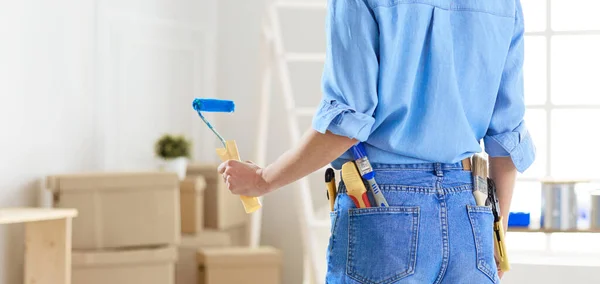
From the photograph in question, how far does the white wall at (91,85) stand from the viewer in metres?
3.26

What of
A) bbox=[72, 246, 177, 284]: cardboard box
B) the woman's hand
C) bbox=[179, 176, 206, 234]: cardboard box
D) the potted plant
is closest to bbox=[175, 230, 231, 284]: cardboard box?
bbox=[179, 176, 206, 234]: cardboard box

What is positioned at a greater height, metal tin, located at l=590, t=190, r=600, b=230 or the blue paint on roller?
the blue paint on roller

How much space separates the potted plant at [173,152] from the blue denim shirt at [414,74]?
2403 mm

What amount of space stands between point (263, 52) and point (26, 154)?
123 centimetres

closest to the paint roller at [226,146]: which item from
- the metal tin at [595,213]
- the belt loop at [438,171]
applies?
the belt loop at [438,171]

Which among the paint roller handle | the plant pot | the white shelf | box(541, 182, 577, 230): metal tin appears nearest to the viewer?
the paint roller handle

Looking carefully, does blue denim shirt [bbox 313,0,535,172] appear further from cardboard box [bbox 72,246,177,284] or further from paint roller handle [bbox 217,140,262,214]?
cardboard box [bbox 72,246,177,284]

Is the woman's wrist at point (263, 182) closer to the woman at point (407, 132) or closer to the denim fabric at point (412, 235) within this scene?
the woman at point (407, 132)

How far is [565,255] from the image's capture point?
10.3 ft

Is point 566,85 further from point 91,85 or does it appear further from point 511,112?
point 511,112

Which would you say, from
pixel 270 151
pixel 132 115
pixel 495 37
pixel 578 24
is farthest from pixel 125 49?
pixel 495 37

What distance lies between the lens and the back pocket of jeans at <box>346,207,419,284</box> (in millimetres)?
1405

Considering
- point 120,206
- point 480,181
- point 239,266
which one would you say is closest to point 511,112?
point 480,181

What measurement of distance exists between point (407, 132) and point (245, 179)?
0.31m
